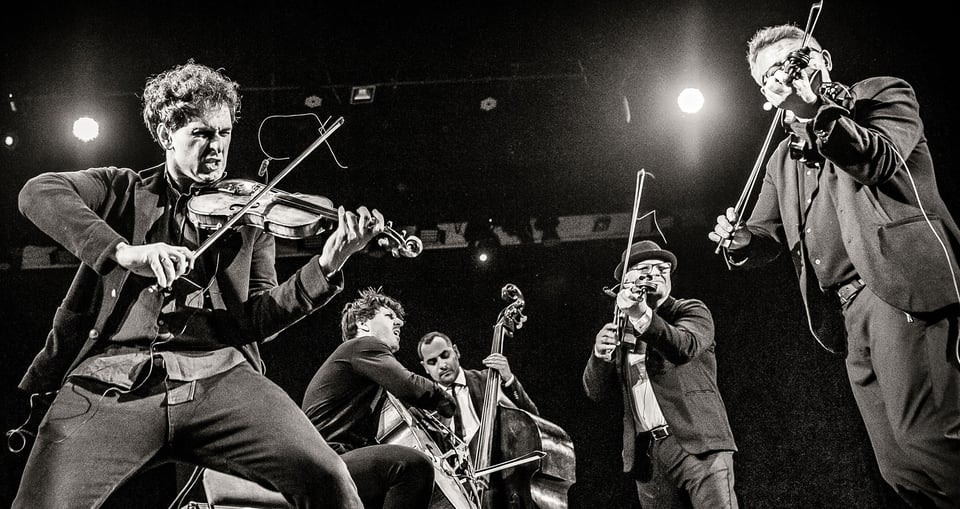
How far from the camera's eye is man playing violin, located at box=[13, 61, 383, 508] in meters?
1.68

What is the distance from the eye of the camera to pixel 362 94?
4.70 meters

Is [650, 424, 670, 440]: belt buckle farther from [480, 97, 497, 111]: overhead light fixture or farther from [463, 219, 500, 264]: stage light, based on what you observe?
[463, 219, 500, 264]: stage light

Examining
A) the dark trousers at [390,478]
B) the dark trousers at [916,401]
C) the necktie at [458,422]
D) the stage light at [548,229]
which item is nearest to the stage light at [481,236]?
the stage light at [548,229]

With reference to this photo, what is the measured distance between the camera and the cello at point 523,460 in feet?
12.0

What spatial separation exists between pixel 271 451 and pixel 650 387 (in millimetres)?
2116

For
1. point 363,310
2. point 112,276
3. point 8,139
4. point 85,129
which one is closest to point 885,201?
point 112,276

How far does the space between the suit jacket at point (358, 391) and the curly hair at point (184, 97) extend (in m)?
1.38

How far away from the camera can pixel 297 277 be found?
6.70ft

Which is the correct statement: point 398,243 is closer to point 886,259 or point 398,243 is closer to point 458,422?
point 886,259

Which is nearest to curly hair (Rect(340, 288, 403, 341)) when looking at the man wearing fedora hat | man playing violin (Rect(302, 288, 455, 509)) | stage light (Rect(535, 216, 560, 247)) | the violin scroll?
man playing violin (Rect(302, 288, 455, 509))

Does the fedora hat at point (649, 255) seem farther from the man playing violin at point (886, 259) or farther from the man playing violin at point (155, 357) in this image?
the man playing violin at point (155, 357)

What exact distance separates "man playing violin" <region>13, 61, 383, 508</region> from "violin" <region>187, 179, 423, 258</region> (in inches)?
2.0

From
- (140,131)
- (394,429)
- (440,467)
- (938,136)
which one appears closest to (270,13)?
(140,131)

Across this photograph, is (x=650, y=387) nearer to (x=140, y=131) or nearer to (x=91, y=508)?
(x=91, y=508)
